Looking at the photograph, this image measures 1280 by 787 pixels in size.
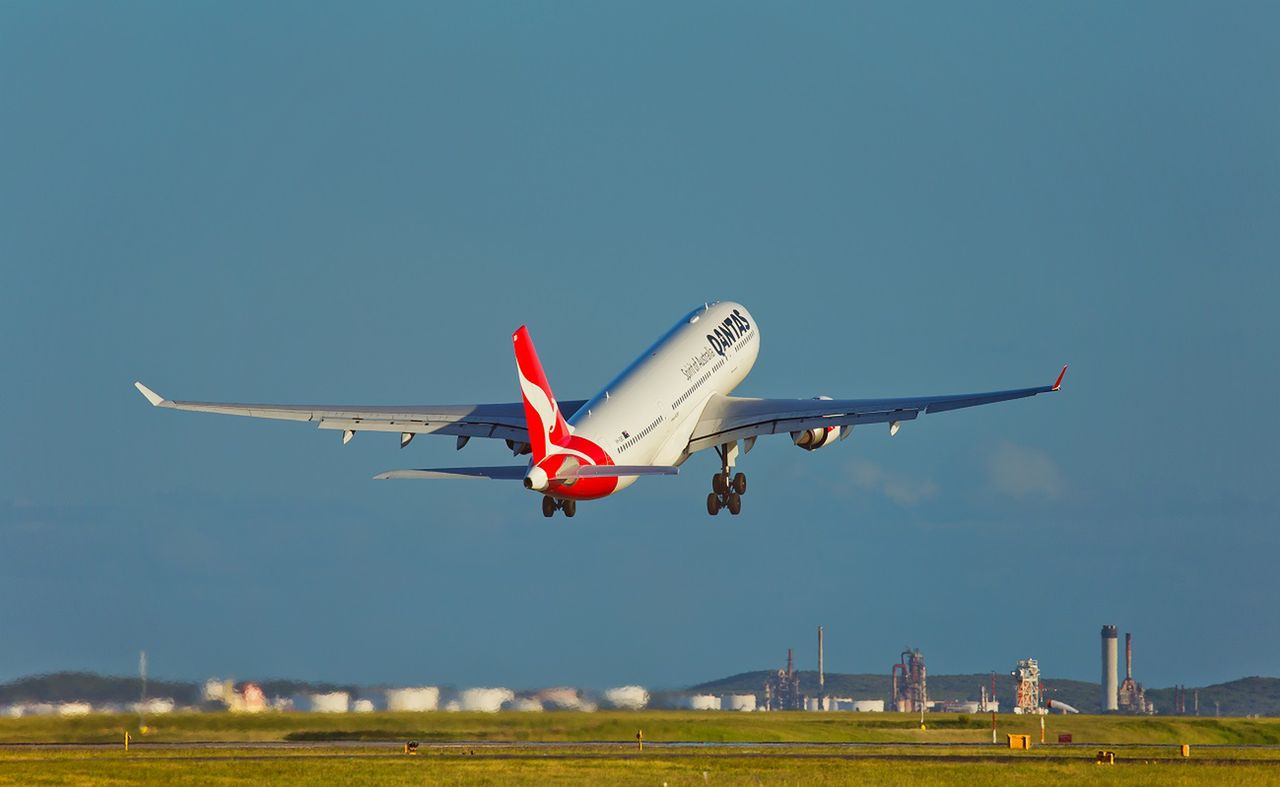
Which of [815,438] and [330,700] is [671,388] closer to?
[815,438]

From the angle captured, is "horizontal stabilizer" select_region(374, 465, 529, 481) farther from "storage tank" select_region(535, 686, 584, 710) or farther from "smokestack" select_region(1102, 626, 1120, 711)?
"smokestack" select_region(1102, 626, 1120, 711)

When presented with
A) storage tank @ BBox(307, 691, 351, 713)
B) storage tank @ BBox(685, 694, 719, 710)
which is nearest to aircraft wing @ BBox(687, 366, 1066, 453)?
storage tank @ BBox(685, 694, 719, 710)

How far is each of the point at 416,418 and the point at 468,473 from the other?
Answer: 12.9 meters

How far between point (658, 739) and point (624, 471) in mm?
11243

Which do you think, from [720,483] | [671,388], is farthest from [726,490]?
[671,388]

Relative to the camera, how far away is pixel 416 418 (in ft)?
Result: 232

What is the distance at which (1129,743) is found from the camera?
260 feet

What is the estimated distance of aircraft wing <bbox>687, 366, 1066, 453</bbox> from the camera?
69.2 meters

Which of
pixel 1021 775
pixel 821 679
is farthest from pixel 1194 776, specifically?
pixel 821 679

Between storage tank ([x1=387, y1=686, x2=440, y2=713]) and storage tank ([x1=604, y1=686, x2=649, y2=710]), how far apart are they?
21.1ft

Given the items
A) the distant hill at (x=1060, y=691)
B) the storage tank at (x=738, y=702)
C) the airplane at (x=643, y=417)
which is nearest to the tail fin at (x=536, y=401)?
the airplane at (x=643, y=417)

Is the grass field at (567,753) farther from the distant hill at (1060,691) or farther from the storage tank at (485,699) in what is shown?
the distant hill at (1060,691)

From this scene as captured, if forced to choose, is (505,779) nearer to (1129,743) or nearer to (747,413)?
(747,413)

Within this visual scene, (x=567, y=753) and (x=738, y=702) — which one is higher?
(x=738, y=702)
